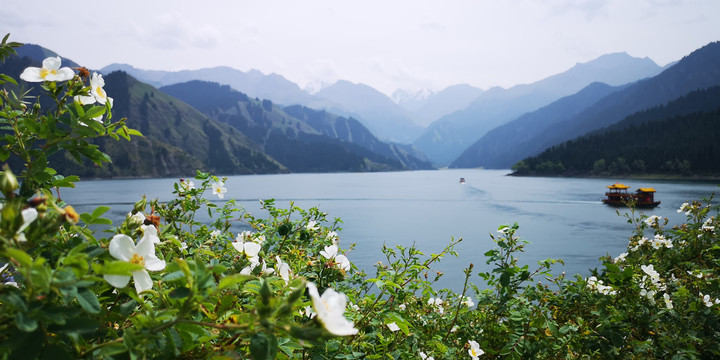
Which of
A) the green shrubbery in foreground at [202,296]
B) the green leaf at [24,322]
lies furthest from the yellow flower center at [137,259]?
the green leaf at [24,322]

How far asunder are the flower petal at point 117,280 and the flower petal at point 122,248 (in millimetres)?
142

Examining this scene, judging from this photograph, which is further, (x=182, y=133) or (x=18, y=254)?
(x=182, y=133)

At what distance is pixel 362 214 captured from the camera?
43.5m

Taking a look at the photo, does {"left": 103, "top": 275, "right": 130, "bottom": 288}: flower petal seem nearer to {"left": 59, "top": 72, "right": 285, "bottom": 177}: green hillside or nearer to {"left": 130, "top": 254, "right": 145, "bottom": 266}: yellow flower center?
{"left": 130, "top": 254, "right": 145, "bottom": 266}: yellow flower center

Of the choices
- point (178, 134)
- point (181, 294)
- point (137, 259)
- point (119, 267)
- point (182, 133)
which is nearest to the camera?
point (119, 267)

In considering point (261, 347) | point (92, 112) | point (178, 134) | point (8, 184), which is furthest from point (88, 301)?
point (178, 134)

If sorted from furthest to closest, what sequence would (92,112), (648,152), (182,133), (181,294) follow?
(182,133) → (648,152) → (92,112) → (181,294)

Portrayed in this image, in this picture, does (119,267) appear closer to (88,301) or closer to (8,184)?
(88,301)

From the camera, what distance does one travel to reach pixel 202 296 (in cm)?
90

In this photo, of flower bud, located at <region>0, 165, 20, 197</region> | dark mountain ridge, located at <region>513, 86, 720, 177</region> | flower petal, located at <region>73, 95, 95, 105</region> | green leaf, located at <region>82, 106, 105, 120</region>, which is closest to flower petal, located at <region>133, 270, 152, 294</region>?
flower bud, located at <region>0, 165, 20, 197</region>

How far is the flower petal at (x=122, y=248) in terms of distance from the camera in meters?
1.00

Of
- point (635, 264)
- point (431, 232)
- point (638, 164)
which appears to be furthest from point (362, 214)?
point (638, 164)

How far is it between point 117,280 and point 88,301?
0.09 meters

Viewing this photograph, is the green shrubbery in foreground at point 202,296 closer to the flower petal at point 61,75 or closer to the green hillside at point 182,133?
the flower petal at point 61,75
